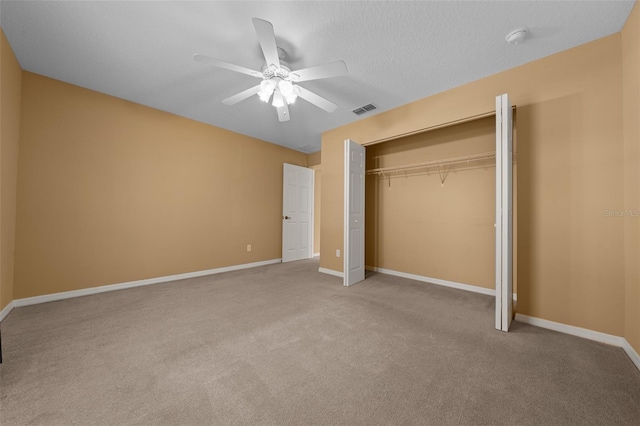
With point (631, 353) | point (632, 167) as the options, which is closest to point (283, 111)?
point (632, 167)

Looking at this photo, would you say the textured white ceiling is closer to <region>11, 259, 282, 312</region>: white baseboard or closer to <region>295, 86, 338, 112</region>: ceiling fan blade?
<region>295, 86, 338, 112</region>: ceiling fan blade

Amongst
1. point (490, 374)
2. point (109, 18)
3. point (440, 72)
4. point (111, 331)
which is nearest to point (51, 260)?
point (111, 331)

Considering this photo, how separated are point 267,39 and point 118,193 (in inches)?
125

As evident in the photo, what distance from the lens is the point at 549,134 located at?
7.63 ft

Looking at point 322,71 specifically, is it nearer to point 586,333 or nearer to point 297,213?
point 586,333

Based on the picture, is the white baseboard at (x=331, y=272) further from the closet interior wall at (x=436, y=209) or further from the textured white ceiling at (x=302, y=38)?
the textured white ceiling at (x=302, y=38)

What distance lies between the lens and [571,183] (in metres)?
2.21

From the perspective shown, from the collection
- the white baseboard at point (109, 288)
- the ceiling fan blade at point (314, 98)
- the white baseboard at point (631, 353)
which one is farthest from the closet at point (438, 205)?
the white baseboard at point (109, 288)

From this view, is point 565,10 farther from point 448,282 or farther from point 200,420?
point 200,420

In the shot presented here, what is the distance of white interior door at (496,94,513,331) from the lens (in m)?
2.12

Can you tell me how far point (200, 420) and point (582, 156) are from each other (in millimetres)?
3648

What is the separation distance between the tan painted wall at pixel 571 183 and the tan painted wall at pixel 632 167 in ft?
0.23

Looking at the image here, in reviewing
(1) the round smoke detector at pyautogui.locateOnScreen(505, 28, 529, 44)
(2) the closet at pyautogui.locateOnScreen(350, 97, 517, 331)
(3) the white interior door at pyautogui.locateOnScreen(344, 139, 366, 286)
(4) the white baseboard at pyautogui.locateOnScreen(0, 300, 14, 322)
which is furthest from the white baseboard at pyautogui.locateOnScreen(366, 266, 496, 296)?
(4) the white baseboard at pyautogui.locateOnScreen(0, 300, 14, 322)

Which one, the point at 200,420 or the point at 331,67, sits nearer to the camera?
the point at 200,420
